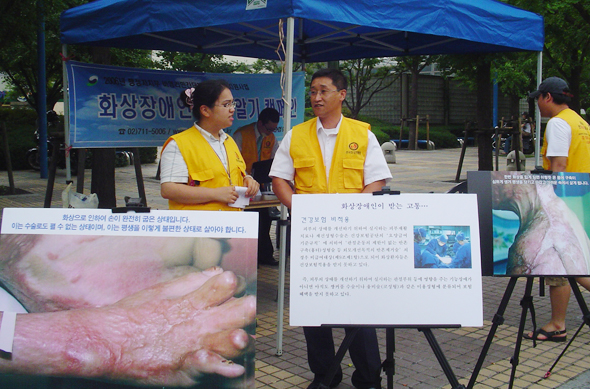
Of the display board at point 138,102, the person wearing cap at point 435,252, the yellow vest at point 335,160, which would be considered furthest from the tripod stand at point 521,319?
the display board at point 138,102

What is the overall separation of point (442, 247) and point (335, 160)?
95cm

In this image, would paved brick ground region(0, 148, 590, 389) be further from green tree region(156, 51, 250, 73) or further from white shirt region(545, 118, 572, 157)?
green tree region(156, 51, 250, 73)

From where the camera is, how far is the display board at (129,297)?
261cm

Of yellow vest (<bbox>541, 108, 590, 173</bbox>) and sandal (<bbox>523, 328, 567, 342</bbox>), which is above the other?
yellow vest (<bbox>541, 108, 590, 173</bbox>)

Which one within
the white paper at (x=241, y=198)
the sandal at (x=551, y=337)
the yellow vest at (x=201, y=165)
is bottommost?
the sandal at (x=551, y=337)

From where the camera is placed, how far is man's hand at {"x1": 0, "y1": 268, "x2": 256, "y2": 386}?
2.60 m

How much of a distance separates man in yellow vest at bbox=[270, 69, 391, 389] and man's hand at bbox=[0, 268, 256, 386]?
3.39 ft

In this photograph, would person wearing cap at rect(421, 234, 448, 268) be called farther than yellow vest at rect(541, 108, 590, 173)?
No

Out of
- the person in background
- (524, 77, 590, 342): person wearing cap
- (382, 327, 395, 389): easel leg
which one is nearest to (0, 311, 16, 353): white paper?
(382, 327, 395, 389): easel leg

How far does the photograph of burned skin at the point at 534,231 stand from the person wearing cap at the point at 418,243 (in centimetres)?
76

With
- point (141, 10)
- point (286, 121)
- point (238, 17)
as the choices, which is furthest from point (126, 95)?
A: point (286, 121)

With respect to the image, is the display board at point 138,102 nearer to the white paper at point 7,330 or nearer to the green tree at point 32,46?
the green tree at point 32,46

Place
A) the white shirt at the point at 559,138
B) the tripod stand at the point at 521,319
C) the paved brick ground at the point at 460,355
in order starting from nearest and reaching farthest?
the tripod stand at the point at 521,319 → the paved brick ground at the point at 460,355 → the white shirt at the point at 559,138

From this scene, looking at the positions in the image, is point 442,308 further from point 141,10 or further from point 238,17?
point 141,10
